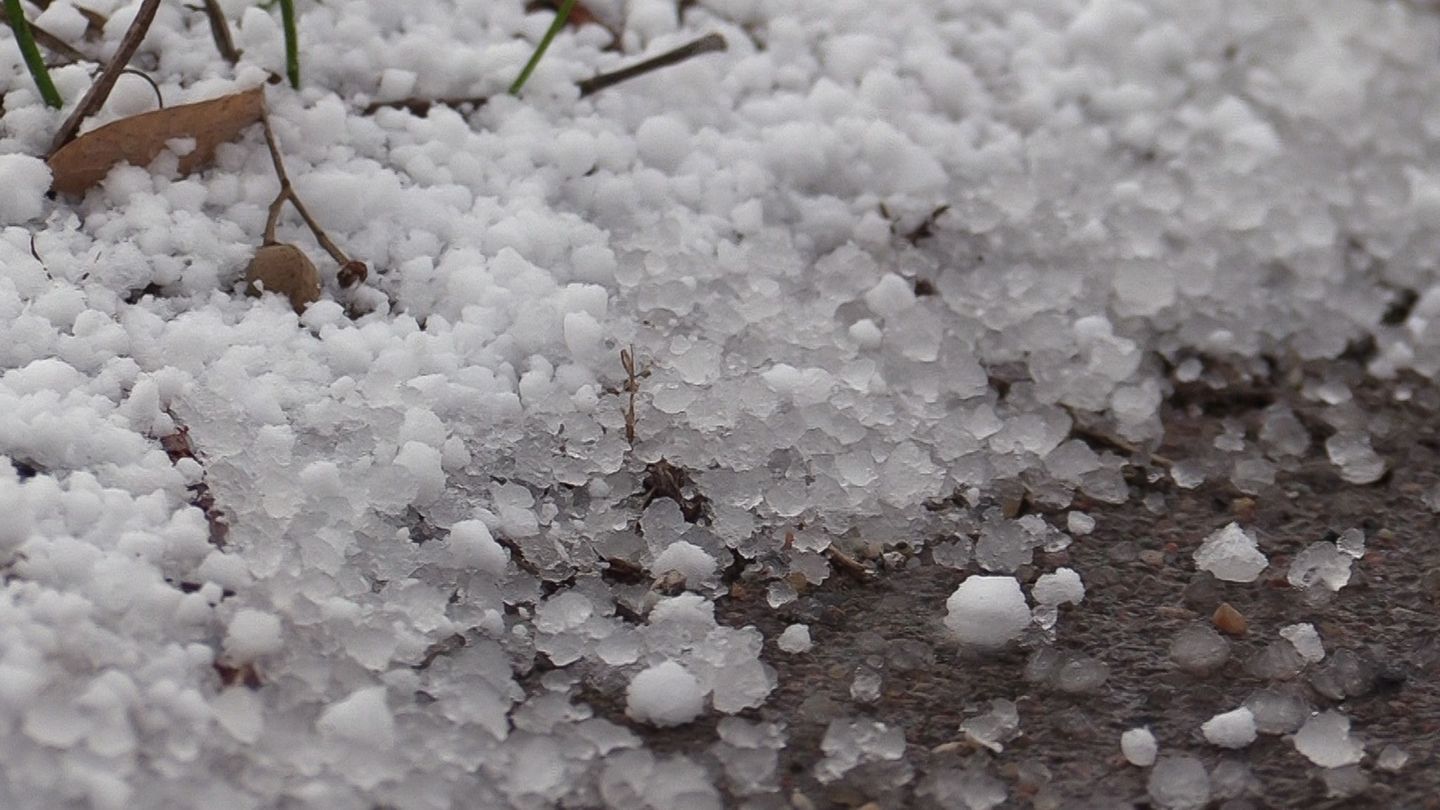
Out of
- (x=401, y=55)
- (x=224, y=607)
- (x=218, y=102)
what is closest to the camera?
(x=224, y=607)

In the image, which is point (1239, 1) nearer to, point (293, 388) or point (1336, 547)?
point (1336, 547)

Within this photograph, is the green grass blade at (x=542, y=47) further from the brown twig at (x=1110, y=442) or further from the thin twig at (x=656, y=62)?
the brown twig at (x=1110, y=442)

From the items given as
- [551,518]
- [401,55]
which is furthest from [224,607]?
[401,55]

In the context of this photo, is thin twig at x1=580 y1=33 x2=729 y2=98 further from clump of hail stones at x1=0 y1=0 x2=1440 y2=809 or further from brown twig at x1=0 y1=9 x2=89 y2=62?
brown twig at x1=0 y1=9 x2=89 y2=62

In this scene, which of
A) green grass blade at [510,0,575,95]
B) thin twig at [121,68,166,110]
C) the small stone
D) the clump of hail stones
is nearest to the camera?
the clump of hail stones

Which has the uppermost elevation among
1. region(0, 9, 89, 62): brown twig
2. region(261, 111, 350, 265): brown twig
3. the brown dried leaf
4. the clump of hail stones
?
region(0, 9, 89, 62): brown twig

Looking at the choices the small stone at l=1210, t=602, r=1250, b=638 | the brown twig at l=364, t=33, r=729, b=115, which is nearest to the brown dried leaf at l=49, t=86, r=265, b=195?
the brown twig at l=364, t=33, r=729, b=115
